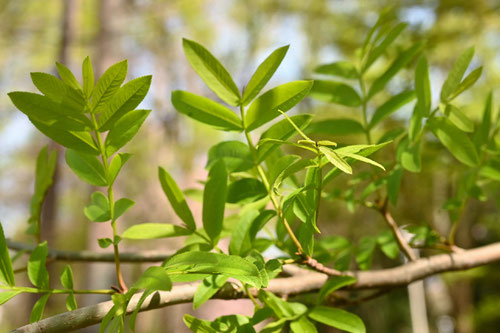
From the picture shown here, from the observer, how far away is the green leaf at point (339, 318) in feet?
0.85

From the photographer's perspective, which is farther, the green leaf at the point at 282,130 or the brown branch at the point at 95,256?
the brown branch at the point at 95,256

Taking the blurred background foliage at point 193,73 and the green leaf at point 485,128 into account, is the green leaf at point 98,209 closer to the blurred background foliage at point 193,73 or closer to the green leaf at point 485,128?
the green leaf at point 485,128

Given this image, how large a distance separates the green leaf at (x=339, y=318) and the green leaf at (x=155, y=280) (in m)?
0.11

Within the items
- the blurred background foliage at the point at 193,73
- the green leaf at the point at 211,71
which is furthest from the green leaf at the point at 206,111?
the blurred background foliage at the point at 193,73

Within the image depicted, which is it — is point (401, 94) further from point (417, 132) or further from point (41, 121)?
point (41, 121)

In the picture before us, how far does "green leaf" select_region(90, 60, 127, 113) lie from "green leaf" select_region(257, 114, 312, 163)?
0.08m

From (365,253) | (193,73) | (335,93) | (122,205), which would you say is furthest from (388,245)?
(193,73)

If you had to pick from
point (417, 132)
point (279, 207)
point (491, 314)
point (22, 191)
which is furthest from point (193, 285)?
point (22, 191)

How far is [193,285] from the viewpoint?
0.26 m

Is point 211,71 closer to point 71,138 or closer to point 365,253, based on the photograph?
point 71,138

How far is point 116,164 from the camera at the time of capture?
255mm

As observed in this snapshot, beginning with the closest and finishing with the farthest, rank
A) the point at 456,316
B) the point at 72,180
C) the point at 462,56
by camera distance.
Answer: the point at 462,56 → the point at 456,316 → the point at 72,180

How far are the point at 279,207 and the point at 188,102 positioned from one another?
0.08m

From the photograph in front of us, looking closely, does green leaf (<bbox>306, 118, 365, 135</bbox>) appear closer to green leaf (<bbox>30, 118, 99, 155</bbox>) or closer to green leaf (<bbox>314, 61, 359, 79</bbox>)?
green leaf (<bbox>314, 61, 359, 79</bbox>)
